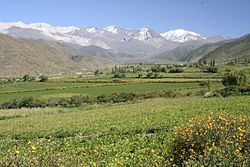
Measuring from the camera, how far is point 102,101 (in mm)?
78062

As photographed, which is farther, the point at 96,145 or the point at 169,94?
the point at 169,94

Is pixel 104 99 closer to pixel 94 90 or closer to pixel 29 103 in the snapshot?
pixel 29 103

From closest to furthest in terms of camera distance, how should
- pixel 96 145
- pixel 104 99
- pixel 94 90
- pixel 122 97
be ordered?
pixel 96 145 → pixel 104 99 → pixel 122 97 → pixel 94 90

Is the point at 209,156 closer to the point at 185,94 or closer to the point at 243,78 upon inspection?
the point at 185,94

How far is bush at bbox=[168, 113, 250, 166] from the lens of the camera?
34.1 ft

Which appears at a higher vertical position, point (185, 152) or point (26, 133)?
point (185, 152)

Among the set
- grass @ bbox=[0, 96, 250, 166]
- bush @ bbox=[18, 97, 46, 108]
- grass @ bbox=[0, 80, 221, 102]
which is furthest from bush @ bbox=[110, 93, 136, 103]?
grass @ bbox=[0, 96, 250, 166]

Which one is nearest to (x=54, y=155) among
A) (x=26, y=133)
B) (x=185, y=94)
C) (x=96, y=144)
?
(x=96, y=144)

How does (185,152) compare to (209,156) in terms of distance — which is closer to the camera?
(209,156)

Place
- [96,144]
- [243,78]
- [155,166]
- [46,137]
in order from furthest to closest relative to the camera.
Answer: [243,78] → [46,137] → [96,144] → [155,166]

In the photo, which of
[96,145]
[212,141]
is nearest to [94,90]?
[96,145]

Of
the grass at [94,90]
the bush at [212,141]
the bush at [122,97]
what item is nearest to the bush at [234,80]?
the grass at [94,90]

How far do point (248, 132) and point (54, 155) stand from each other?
21.1 ft

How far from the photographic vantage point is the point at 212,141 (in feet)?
40.4
